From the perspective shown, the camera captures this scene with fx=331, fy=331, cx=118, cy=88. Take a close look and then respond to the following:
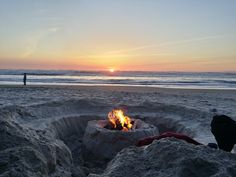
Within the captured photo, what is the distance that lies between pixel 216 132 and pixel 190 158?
2.40 meters

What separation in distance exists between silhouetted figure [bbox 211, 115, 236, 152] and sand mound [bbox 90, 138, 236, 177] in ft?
6.21

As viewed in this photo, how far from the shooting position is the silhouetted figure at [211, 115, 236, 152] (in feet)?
16.5

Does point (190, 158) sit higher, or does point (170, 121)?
point (190, 158)

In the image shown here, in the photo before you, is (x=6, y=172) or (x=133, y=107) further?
(x=133, y=107)

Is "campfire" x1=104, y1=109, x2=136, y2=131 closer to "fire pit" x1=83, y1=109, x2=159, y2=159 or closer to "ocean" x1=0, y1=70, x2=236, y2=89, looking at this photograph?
"fire pit" x1=83, y1=109, x2=159, y2=159

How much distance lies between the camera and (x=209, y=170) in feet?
9.42

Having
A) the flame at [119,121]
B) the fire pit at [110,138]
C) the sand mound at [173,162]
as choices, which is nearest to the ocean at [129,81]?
the flame at [119,121]

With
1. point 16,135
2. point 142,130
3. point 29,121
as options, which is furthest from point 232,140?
point 29,121

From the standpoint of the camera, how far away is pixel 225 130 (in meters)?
5.08

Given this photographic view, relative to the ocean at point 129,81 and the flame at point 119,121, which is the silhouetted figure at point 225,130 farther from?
the ocean at point 129,81

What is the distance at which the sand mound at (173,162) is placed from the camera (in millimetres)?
2875

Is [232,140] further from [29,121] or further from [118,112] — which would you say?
[29,121]

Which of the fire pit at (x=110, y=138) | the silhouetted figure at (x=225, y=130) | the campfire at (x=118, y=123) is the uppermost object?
the silhouetted figure at (x=225, y=130)

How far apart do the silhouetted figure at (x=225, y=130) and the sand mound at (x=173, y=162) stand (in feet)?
6.21
